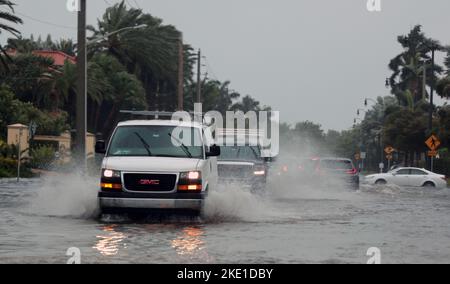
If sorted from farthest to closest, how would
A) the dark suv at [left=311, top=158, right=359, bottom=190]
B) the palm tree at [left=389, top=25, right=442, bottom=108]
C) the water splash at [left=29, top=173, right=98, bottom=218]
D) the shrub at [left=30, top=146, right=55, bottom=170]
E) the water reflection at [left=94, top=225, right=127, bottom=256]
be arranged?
the palm tree at [left=389, top=25, right=442, bottom=108] < the shrub at [left=30, top=146, right=55, bottom=170] < the dark suv at [left=311, top=158, right=359, bottom=190] < the water splash at [left=29, top=173, right=98, bottom=218] < the water reflection at [left=94, top=225, right=127, bottom=256]

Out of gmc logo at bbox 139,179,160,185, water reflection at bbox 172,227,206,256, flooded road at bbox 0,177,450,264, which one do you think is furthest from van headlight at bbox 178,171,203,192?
water reflection at bbox 172,227,206,256

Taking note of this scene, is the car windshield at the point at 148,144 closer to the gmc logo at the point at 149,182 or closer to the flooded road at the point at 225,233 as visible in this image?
the gmc logo at the point at 149,182

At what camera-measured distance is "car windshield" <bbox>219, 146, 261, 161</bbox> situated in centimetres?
2795

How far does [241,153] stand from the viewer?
92.6ft

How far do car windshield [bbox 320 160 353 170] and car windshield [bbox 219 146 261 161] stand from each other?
33.2 feet

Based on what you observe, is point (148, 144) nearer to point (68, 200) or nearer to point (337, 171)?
point (68, 200)

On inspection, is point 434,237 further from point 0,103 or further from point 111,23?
point 111,23

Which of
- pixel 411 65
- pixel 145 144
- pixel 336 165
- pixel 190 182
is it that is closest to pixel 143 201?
pixel 190 182

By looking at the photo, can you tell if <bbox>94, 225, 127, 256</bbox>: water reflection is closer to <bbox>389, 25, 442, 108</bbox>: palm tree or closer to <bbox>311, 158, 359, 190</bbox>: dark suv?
<bbox>311, 158, 359, 190</bbox>: dark suv

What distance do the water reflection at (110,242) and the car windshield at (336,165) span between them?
2198 centimetres

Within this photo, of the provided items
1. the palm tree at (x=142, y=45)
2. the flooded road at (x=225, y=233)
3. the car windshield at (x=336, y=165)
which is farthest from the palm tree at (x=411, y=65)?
the flooded road at (x=225, y=233)

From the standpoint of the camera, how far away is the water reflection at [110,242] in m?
13.2

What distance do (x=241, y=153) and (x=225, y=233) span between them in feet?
38.9
